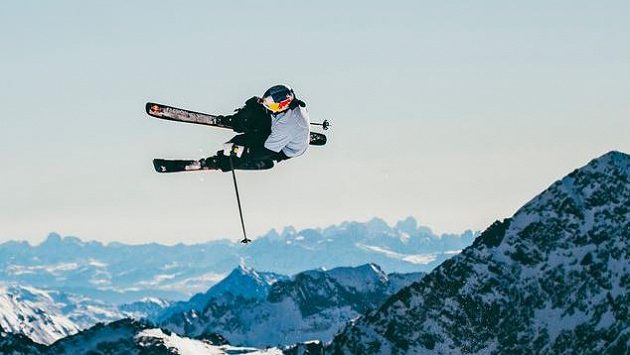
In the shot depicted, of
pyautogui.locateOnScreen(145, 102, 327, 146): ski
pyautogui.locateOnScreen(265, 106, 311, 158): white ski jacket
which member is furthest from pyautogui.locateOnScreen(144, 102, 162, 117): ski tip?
pyautogui.locateOnScreen(265, 106, 311, 158): white ski jacket

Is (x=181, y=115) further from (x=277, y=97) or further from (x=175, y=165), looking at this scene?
(x=175, y=165)

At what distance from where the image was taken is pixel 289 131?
132 ft

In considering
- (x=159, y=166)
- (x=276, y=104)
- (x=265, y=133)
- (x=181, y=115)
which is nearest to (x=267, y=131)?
(x=265, y=133)

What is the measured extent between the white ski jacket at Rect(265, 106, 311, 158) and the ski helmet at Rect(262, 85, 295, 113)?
3.16ft

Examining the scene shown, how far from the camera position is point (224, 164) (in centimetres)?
4194

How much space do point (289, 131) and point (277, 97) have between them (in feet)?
8.02

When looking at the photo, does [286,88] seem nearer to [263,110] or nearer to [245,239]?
[263,110]

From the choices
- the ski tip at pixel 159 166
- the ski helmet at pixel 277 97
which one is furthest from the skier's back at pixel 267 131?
the ski tip at pixel 159 166

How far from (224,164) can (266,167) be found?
168cm

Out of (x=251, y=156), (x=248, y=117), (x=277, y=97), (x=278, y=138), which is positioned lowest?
(x=251, y=156)

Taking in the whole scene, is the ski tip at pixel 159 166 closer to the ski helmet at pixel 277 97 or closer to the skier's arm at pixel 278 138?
the skier's arm at pixel 278 138

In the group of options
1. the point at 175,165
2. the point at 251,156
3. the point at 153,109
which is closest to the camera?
the point at 153,109

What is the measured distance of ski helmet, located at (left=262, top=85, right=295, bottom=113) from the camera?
125 feet

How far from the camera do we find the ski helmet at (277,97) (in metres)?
38.0
